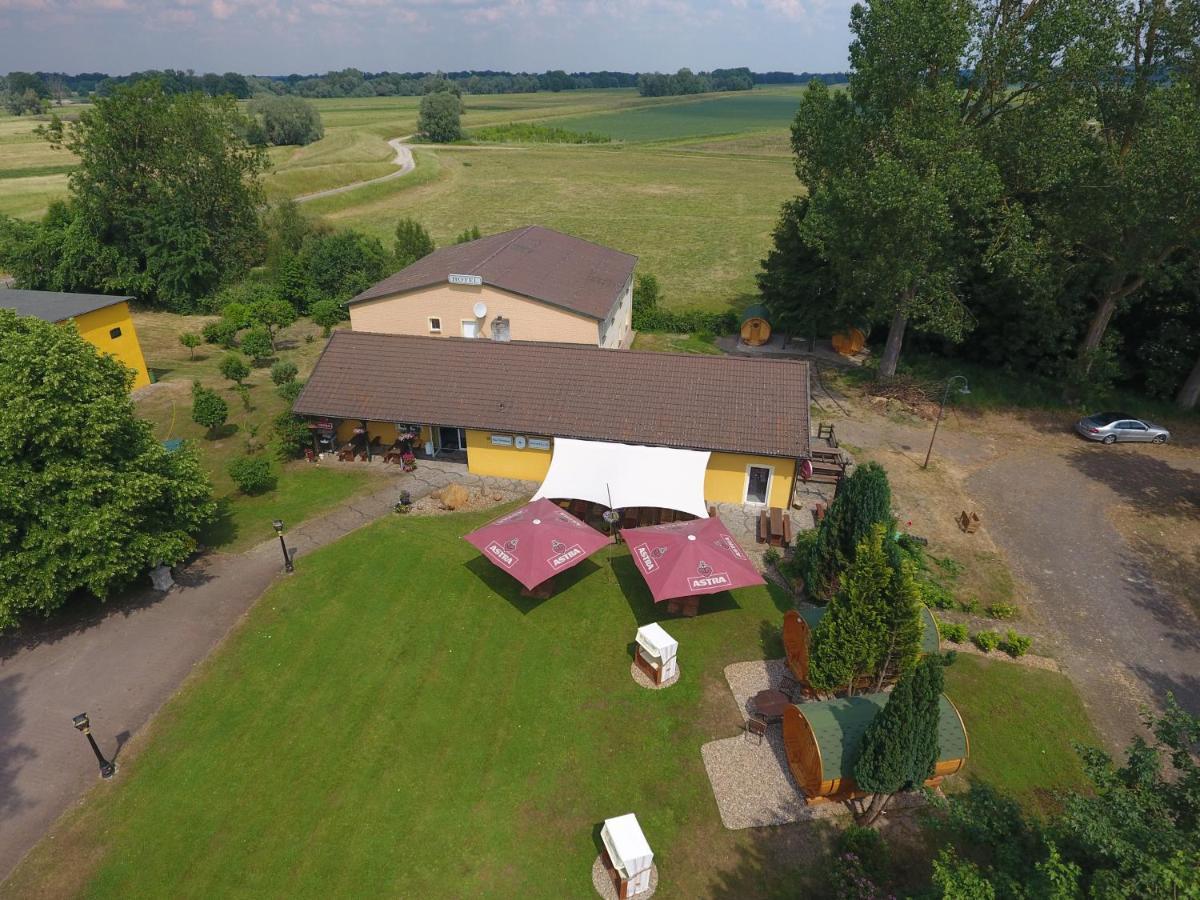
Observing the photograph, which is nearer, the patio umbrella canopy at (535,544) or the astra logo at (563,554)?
the patio umbrella canopy at (535,544)

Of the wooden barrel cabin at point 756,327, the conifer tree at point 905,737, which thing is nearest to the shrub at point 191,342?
the wooden barrel cabin at point 756,327

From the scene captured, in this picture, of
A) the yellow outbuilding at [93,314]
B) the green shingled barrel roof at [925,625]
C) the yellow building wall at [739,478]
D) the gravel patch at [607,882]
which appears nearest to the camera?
the gravel patch at [607,882]

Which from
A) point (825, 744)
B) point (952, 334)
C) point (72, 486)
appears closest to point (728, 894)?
point (825, 744)

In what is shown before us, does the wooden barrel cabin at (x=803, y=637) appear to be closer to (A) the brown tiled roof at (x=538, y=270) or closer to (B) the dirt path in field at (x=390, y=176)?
(A) the brown tiled roof at (x=538, y=270)

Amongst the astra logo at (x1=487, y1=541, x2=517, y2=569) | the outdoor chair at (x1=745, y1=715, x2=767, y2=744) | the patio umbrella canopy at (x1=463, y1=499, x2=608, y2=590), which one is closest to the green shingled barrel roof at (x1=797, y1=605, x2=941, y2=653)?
the outdoor chair at (x1=745, y1=715, x2=767, y2=744)

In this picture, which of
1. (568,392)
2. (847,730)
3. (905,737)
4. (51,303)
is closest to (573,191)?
(51,303)
